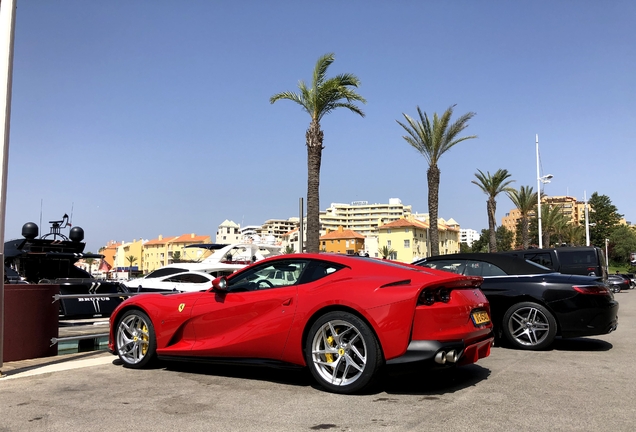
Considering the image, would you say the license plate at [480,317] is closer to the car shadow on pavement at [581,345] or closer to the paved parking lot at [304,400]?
the paved parking lot at [304,400]

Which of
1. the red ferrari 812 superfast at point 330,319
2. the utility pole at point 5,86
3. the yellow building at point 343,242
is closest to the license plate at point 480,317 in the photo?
the red ferrari 812 superfast at point 330,319

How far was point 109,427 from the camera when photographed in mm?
4207

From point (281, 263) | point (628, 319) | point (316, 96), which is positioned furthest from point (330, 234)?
point (281, 263)

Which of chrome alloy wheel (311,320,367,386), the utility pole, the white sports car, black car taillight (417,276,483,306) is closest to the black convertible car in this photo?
black car taillight (417,276,483,306)

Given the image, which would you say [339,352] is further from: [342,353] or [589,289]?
[589,289]

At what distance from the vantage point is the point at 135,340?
6.69 metres

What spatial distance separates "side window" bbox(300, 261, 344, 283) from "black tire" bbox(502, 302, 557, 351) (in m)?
4.10

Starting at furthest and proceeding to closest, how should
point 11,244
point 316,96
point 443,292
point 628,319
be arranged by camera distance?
point 316,96 < point 628,319 < point 11,244 < point 443,292

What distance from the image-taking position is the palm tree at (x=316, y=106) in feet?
74.7

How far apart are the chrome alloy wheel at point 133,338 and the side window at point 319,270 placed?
2.19 metres

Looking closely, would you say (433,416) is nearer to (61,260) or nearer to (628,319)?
(61,260)

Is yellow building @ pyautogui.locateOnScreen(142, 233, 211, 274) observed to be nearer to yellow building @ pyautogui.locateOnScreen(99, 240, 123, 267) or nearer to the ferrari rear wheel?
yellow building @ pyautogui.locateOnScreen(99, 240, 123, 267)

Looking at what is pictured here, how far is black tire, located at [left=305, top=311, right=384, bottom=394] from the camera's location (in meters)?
5.03

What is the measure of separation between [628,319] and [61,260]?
45.7 feet
